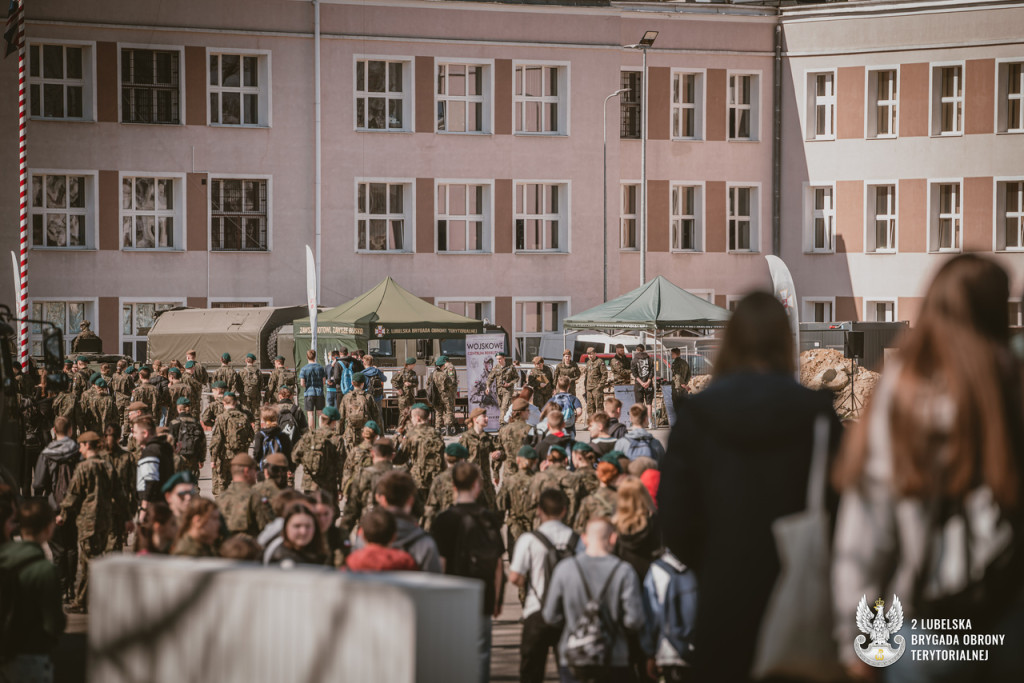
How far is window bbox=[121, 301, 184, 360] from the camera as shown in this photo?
120ft

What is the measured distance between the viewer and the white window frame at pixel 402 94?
37656mm

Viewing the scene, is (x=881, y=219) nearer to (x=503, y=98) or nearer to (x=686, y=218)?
(x=686, y=218)

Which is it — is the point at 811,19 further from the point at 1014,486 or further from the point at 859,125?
the point at 1014,486

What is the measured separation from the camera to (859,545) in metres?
3.17

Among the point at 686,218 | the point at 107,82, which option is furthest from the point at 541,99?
the point at 107,82

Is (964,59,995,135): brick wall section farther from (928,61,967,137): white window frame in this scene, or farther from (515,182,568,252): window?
(515,182,568,252): window

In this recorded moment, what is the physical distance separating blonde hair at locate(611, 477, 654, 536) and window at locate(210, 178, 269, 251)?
30.6 m

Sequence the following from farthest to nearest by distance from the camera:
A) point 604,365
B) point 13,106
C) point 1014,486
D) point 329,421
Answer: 1. point 13,106
2. point 604,365
3. point 329,421
4. point 1014,486

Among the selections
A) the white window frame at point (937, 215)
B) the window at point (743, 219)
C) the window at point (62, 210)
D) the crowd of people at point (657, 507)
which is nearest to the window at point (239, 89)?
the window at point (62, 210)

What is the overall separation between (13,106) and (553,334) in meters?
16.4

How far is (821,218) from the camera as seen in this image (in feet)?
136

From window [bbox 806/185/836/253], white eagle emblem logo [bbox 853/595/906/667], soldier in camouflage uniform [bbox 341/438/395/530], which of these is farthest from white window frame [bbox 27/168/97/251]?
white eagle emblem logo [bbox 853/595/906/667]

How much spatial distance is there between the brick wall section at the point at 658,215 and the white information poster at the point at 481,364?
16.1 meters

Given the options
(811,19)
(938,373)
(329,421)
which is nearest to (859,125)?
(811,19)
